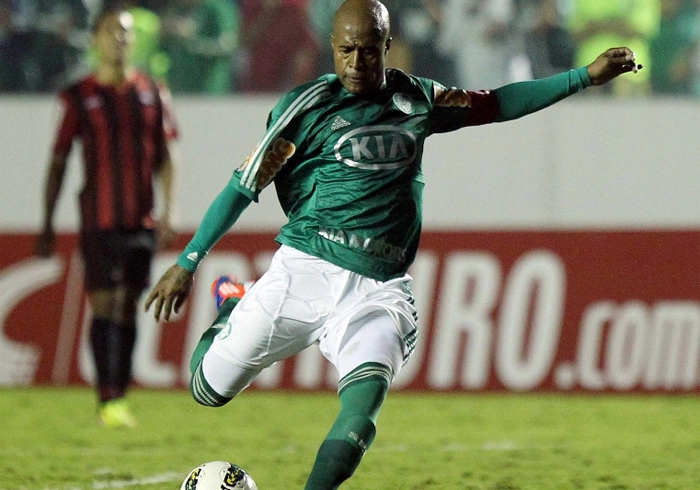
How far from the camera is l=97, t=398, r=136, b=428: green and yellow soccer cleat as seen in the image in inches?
292

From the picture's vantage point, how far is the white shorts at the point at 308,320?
4191 millimetres

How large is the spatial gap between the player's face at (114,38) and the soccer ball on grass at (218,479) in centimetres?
372

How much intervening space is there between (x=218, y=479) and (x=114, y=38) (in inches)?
150

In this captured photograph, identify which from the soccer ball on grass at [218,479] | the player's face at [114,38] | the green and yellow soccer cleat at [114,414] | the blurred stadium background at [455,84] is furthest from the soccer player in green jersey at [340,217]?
the blurred stadium background at [455,84]

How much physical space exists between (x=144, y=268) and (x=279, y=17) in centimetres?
414

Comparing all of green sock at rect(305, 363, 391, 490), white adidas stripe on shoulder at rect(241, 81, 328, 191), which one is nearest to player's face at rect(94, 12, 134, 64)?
white adidas stripe on shoulder at rect(241, 81, 328, 191)

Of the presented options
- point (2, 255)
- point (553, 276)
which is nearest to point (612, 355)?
point (553, 276)

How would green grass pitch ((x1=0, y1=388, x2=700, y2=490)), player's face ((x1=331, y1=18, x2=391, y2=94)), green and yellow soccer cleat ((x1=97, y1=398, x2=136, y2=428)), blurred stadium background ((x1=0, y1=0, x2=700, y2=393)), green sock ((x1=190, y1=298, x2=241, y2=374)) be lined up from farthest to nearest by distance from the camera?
blurred stadium background ((x1=0, y1=0, x2=700, y2=393)) → green and yellow soccer cleat ((x1=97, y1=398, x2=136, y2=428)) → green grass pitch ((x1=0, y1=388, x2=700, y2=490)) → green sock ((x1=190, y1=298, x2=241, y2=374)) → player's face ((x1=331, y1=18, x2=391, y2=94))

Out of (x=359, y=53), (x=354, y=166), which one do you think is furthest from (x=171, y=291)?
(x=359, y=53)

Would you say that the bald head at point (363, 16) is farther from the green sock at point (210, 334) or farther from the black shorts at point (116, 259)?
the black shorts at point (116, 259)

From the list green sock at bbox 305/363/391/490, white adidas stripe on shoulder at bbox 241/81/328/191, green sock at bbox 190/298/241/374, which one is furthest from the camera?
green sock at bbox 190/298/241/374

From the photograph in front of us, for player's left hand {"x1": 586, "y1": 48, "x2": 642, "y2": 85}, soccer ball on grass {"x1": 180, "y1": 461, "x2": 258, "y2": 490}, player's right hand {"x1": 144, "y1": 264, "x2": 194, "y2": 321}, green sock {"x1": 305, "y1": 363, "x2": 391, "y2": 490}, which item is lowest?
soccer ball on grass {"x1": 180, "y1": 461, "x2": 258, "y2": 490}

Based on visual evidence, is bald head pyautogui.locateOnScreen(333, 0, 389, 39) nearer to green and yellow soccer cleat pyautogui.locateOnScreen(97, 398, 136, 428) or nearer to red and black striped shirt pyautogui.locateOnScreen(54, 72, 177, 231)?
red and black striped shirt pyautogui.locateOnScreen(54, 72, 177, 231)

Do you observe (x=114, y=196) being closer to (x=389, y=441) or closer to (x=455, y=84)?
(x=389, y=441)
